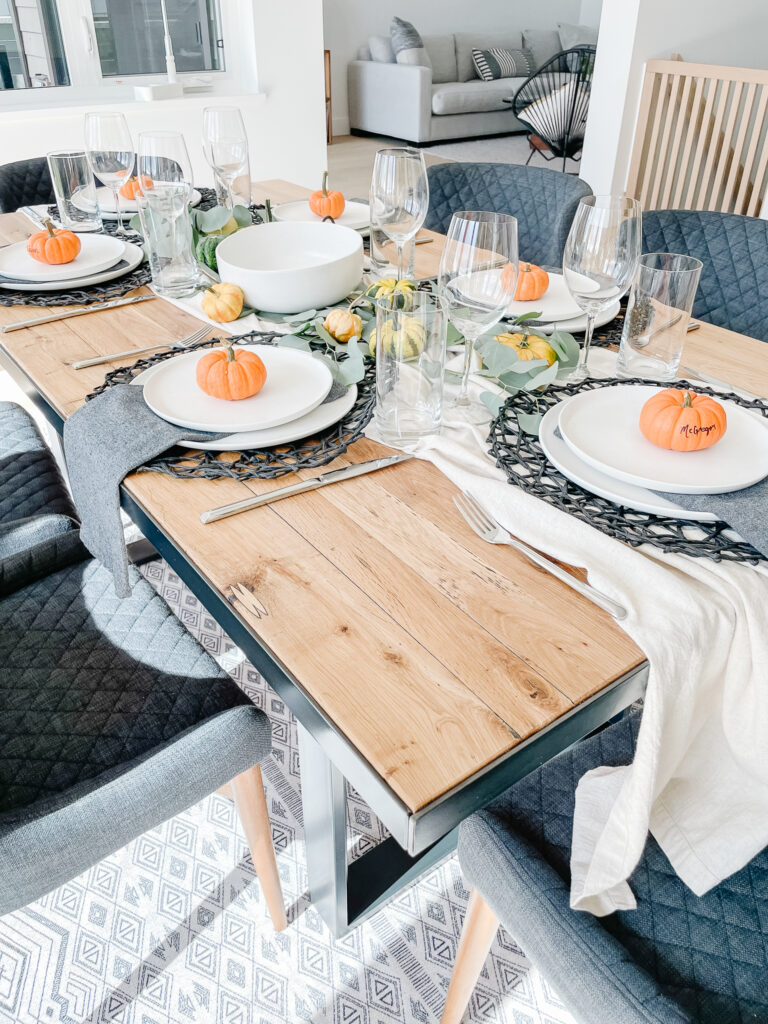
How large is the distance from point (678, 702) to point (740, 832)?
190mm

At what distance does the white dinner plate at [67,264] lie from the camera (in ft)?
4.73

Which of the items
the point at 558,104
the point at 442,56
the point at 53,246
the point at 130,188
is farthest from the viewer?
the point at 442,56

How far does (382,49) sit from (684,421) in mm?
7550

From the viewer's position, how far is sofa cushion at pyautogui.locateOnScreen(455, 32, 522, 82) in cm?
746

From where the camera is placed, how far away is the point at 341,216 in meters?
1.74

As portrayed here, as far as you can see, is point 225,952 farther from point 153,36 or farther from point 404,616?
point 153,36

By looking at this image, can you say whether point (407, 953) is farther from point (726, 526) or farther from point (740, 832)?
point (726, 526)

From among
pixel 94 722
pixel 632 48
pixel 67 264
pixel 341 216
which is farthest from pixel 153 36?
pixel 94 722

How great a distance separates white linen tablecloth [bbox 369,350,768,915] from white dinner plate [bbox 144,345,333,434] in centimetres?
29

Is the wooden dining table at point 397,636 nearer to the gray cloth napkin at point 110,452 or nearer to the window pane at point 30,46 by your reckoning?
the gray cloth napkin at point 110,452

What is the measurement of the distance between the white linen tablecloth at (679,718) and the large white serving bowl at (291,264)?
61cm

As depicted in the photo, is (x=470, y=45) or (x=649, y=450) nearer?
(x=649, y=450)

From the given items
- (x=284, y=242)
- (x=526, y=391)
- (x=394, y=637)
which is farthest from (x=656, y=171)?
(x=394, y=637)

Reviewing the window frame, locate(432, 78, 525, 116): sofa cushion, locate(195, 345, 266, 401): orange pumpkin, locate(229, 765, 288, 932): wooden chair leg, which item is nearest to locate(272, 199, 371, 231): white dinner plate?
locate(195, 345, 266, 401): orange pumpkin
